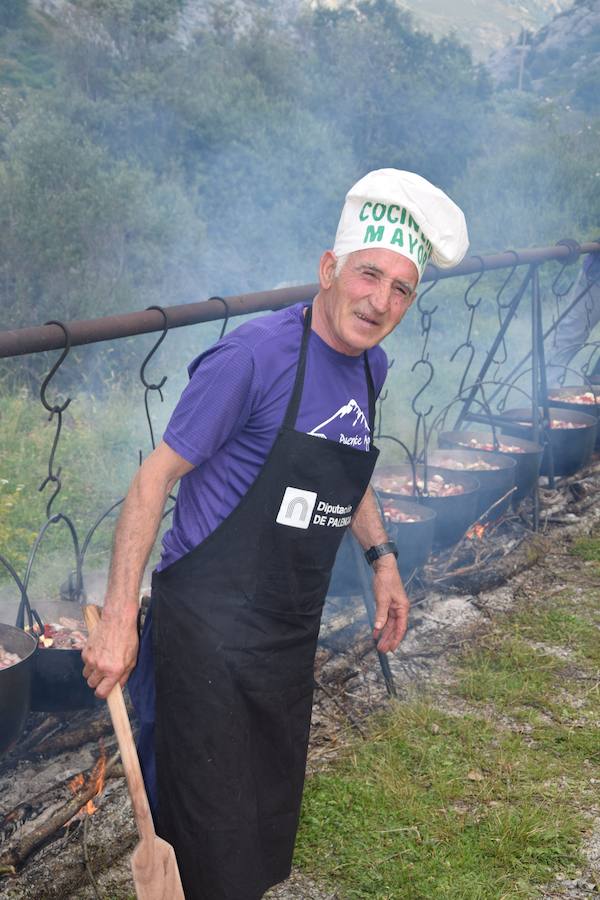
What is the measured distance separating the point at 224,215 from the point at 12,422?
40.0ft

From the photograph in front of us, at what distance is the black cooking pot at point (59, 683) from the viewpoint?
3.02 m

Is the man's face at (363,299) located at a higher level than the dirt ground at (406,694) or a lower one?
higher

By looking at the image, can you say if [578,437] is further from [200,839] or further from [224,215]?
[224,215]

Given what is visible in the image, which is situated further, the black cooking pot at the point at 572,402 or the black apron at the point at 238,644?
the black cooking pot at the point at 572,402

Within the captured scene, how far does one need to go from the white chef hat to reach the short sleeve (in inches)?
19.2

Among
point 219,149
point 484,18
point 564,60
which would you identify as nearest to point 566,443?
point 219,149

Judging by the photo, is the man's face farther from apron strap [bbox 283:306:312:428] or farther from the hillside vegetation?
the hillside vegetation

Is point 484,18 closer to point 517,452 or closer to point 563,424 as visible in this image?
point 563,424

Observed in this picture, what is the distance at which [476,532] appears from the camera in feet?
18.3

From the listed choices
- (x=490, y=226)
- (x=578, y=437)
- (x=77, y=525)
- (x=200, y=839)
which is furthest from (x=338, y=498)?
(x=490, y=226)

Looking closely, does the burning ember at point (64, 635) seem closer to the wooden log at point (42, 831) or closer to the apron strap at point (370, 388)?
the wooden log at point (42, 831)

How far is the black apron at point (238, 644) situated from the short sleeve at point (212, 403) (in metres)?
0.16

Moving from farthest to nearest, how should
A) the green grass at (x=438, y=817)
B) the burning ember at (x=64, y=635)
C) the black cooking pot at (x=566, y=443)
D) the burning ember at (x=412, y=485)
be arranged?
the black cooking pot at (x=566, y=443)
the burning ember at (x=412, y=485)
the burning ember at (x=64, y=635)
the green grass at (x=438, y=817)

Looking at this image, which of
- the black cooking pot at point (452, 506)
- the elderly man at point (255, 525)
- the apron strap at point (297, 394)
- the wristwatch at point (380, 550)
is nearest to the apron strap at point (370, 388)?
the elderly man at point (255, 525)
